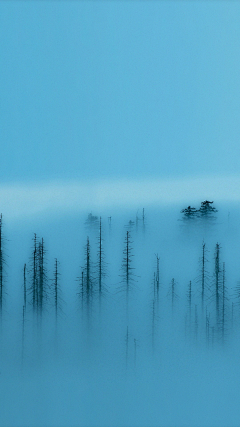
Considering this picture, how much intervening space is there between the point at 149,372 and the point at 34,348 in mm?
1142

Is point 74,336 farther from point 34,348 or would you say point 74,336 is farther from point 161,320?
point 161,320

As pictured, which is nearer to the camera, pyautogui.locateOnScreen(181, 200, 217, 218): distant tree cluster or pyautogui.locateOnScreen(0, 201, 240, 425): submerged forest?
pyautogui.locateOnScreen(0, 201, 240, 425): submerged forest

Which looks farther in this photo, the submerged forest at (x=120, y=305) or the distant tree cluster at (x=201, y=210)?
the distant tree cluster at (x=201, y=210)

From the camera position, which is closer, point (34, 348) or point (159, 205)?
point (34, 348)

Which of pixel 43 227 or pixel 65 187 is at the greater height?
pixel 65 187

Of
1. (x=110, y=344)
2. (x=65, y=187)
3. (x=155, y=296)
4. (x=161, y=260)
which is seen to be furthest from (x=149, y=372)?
(x=65, y=187)

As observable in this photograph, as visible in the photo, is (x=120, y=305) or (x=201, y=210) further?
(x=201, y=210)

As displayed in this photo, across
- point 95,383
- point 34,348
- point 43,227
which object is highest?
point 43,227

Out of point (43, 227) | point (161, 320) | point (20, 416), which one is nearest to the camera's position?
point (20, 416)

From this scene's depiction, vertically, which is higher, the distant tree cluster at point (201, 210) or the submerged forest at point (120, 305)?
the distant tree cluster at point (201, 210)

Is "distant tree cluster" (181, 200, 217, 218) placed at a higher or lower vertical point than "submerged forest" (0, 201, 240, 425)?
higher

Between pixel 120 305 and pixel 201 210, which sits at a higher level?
pixel 201 210

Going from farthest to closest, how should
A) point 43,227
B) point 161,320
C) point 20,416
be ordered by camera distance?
1. point 43,227
2. point 161,320
3. point 20,416

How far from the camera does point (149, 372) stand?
3.70 m
